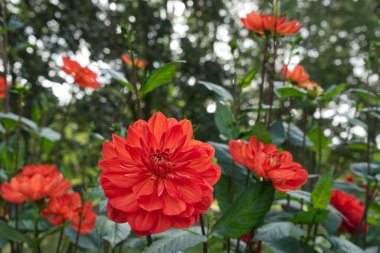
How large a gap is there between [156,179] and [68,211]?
70 centimetres

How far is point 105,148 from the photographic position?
75 cm

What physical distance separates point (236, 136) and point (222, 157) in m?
0.07

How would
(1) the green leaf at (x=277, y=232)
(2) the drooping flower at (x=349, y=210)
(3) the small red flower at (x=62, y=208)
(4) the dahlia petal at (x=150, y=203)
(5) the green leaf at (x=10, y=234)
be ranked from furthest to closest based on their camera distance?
(2) the drooping flower at (x=349, y=210) → (3) the small red flower at (x=62, y=208) → (5) the green leaf at (x=10, y=234) → (1) the green leaf at (x=277, y=232) → (4) the dahlia petal at (x=150, y=203)

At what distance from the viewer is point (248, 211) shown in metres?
0.85

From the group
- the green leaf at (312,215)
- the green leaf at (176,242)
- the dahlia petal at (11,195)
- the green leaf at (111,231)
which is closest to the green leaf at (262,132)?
the green leaf at (312,215)

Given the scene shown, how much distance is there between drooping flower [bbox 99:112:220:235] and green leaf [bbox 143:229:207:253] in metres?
0.14

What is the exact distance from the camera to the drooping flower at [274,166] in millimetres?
825

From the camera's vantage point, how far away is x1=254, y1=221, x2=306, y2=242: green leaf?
3.27ft

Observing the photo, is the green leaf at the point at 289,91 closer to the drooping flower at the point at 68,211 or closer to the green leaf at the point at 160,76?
the green leaf at the point at 160,76

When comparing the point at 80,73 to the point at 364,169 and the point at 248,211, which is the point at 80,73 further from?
the point at 364,169

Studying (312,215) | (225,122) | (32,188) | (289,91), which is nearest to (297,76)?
(289,91)

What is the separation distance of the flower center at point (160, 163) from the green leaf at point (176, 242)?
0.18 m

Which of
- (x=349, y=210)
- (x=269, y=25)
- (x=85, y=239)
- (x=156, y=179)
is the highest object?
(x=269, y=25)

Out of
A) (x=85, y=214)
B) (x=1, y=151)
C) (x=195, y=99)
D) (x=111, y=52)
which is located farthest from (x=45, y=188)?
(x=195, y=99)
